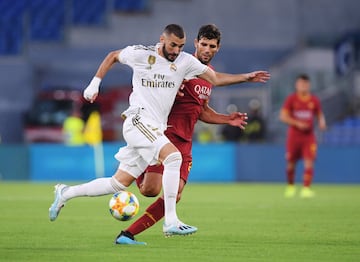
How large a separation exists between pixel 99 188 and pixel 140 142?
0.68 meters

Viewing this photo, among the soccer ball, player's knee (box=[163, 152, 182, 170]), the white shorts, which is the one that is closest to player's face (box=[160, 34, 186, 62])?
the white shorts

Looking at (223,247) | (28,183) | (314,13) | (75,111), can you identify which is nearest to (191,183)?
(28,183)

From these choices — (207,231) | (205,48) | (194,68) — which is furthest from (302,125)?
(194,68)

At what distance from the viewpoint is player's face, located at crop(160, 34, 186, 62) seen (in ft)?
32.0

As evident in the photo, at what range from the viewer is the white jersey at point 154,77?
9805 mm

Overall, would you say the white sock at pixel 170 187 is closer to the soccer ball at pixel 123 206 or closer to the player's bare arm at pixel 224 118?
the soccer ball at pixel 123 206

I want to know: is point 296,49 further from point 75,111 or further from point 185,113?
point 185,113

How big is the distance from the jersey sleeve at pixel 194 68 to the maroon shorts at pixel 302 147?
9569 millimetres

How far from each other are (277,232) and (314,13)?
2319cm

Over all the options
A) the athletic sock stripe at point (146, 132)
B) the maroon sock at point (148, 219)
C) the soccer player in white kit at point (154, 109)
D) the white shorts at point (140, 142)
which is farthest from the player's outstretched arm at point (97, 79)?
the maroon sock at point (148, 219)

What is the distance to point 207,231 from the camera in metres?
11.3

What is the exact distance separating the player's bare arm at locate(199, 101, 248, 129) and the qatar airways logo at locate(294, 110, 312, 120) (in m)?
8.75

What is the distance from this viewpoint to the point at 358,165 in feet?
79.9

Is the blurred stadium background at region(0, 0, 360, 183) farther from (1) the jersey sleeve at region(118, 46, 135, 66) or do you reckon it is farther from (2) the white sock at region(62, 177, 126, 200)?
(1) the jersey sleeve at region(118, 46, 135, 66)
